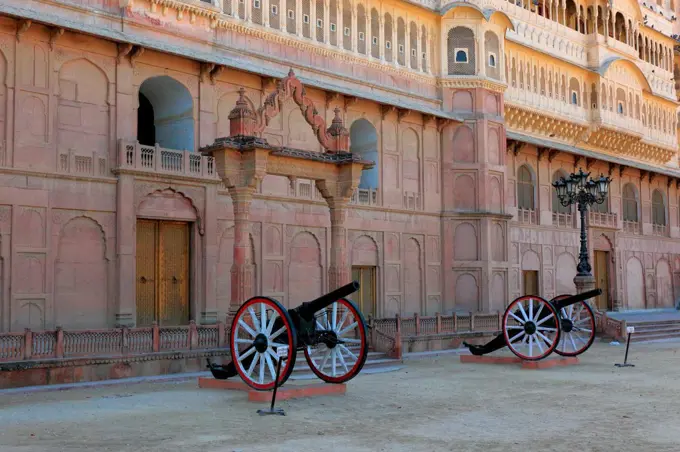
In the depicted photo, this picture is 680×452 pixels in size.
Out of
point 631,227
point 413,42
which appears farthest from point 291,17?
point 631,227

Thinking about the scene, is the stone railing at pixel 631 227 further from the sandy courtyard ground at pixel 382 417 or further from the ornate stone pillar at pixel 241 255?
the ornate stone pillar at pixel 241 255

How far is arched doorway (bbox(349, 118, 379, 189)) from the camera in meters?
26.7

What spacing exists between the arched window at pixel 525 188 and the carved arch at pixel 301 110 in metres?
16.8

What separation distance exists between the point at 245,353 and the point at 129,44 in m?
9.31

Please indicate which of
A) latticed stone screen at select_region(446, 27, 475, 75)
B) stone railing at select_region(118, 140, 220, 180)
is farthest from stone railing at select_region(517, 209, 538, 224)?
stone railing at select_region(118, 140, 220, 180)

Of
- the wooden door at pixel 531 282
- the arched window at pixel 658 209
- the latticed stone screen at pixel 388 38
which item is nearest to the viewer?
the latticed stone screen at pixel 388 38

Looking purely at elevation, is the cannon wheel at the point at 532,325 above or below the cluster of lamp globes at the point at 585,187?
below

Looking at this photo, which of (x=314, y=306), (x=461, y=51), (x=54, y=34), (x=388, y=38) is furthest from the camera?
(x=461, y=51)

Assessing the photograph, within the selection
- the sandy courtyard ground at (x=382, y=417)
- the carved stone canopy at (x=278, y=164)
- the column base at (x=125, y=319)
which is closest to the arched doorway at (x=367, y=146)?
the carved stone canopy at (x=278, y=164)

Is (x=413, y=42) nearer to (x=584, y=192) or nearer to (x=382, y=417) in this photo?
(x=584, y=192)

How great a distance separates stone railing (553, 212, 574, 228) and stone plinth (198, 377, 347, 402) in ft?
74.4

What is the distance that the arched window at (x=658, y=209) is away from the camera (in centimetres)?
4219

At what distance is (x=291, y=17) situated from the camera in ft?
79.5

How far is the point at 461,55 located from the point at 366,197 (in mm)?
6696
